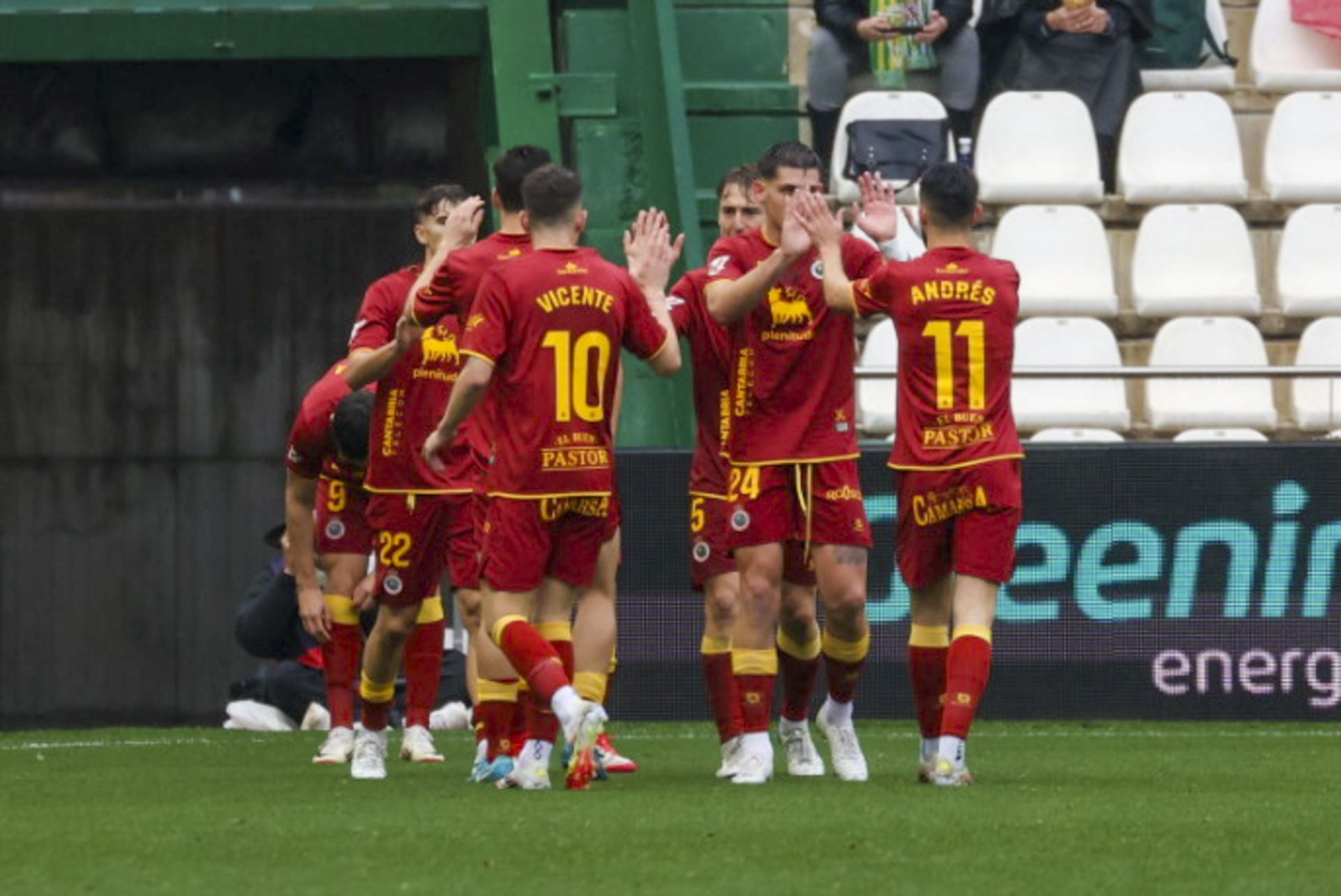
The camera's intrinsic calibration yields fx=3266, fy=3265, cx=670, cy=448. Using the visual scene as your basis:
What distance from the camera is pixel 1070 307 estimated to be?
16.1m

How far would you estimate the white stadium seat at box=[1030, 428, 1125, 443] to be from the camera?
15.0m

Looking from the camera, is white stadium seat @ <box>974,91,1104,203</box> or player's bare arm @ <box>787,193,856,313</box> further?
white stadium seat @ <box>974,91,1104,203</box>

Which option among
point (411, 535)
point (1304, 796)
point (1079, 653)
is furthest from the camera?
point (1079, 653)

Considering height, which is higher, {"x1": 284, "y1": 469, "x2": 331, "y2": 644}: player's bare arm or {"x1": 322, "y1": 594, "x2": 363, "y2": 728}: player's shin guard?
{"x1": 284, "y1": 469, "x2": 331, "y2": 644}: player's bare arm

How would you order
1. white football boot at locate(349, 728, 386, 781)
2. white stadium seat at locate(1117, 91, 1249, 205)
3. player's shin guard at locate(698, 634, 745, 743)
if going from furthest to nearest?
1. white stadium seat at locate(1117, 91, 1249, 205)
2. player's shin guard at locate(698, 634, 745, 743)
3. white football boot at locate(349, 728, 386, 781)

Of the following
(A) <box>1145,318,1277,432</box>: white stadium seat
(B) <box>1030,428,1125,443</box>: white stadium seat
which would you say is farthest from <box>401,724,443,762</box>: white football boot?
(A) <box>1145,318,1277,432</box>: white stadium seat

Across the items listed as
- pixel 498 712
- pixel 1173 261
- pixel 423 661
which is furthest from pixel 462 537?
pixel 1173 261

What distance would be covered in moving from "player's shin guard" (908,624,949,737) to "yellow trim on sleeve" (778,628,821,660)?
0.53 metres

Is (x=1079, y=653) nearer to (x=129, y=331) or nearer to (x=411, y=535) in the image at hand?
(x=411, y=535)

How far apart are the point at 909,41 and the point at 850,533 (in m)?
7.54

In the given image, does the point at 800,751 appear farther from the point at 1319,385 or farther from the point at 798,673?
the point at 1319,385

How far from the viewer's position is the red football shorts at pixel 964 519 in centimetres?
968

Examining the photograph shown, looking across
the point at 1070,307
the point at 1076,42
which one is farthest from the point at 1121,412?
the point at 1076,42

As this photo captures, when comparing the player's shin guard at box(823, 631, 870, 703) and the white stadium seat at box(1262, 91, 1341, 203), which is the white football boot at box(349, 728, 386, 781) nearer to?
the player's shin guard at box(823, 631, 870, 703)
